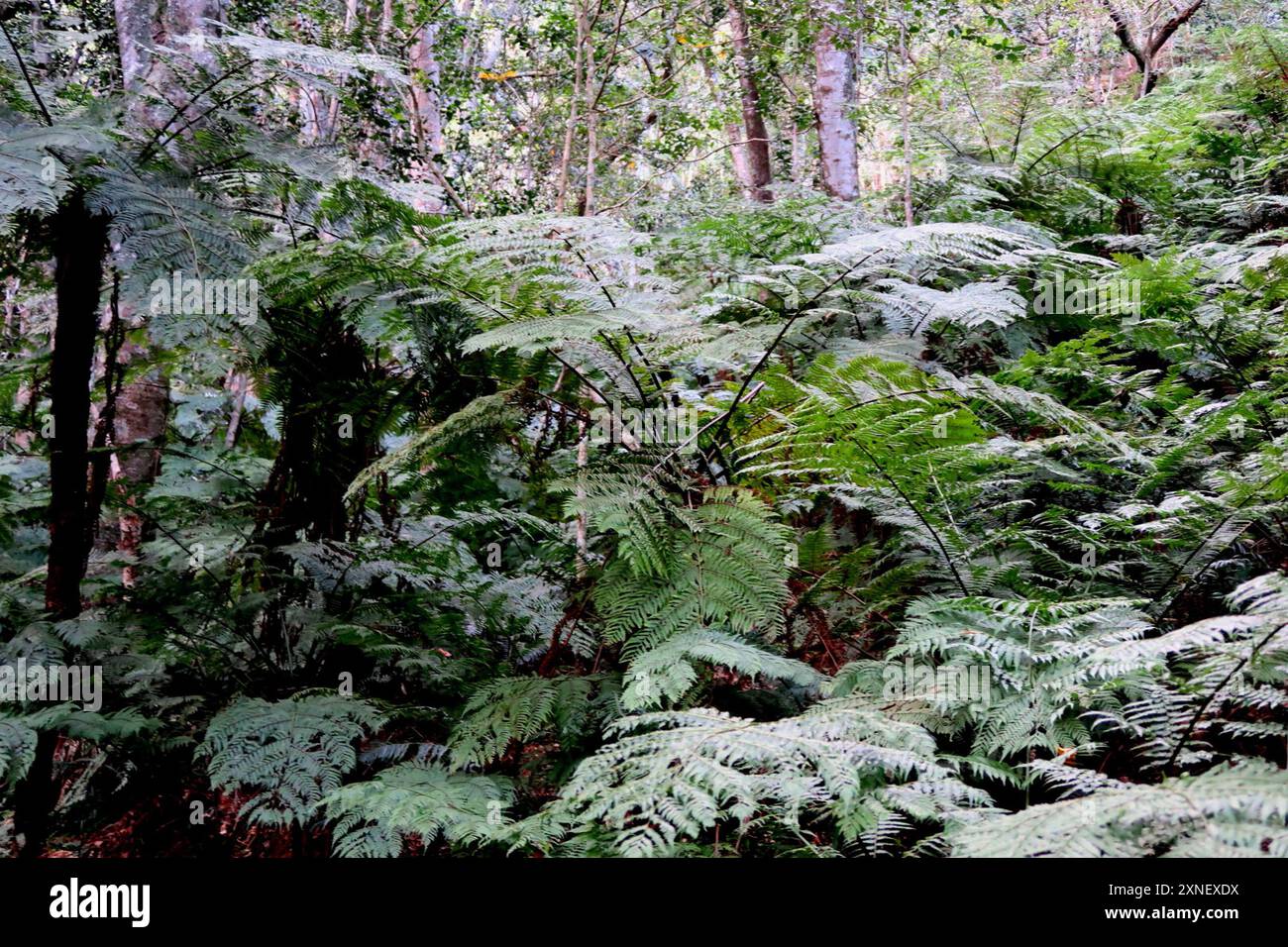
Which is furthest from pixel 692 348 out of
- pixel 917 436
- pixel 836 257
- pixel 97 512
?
pixel 97 512

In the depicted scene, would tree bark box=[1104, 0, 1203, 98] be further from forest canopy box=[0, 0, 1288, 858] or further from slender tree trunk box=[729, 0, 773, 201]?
forest canopy box=[0, 0, 1288, 858]

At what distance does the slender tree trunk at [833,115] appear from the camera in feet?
22.6

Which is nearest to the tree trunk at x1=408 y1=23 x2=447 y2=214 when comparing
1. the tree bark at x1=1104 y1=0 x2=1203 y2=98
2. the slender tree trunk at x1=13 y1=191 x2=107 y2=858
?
the slender tree trunk at x1=13 y1=191 x2=107 y2=858

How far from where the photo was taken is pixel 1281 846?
4.48ft

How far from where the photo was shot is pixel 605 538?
3.04 metres

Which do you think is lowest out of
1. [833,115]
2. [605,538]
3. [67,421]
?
[605,538]

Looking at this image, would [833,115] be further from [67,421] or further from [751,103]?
[67,421]

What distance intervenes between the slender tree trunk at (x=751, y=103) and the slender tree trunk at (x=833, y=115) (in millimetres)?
893

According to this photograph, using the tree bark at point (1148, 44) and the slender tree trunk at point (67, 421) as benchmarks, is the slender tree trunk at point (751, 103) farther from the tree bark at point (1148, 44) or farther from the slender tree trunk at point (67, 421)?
the slender tree trunk at point (67, 421)

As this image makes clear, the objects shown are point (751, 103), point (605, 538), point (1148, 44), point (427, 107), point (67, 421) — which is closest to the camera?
point (67, 421)

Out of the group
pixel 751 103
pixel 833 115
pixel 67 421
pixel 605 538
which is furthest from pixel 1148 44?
pixel 67 421

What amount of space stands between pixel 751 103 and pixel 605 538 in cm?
671
